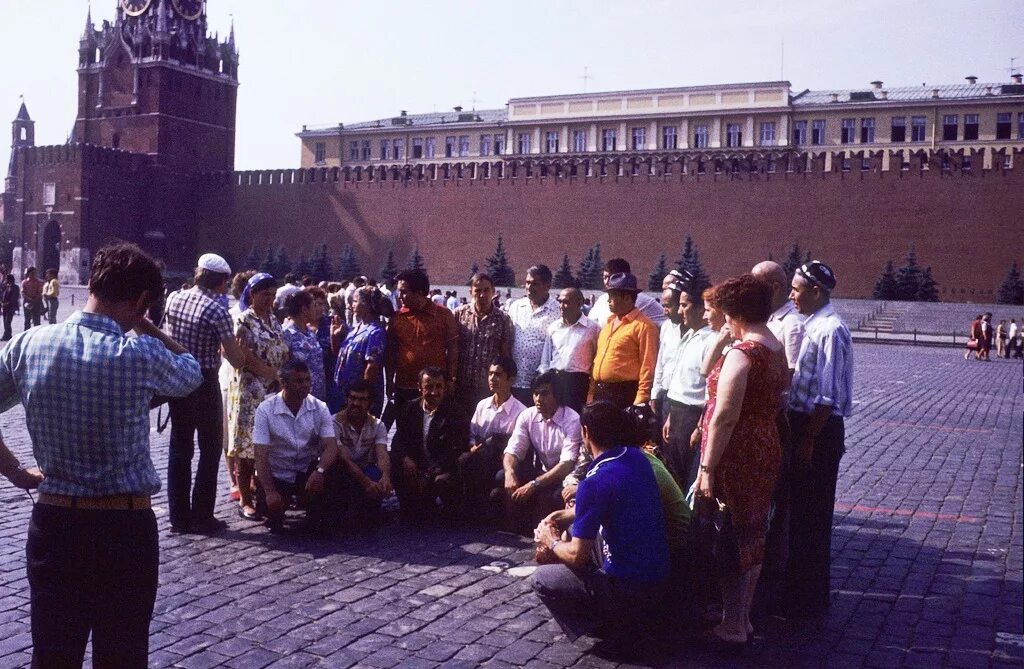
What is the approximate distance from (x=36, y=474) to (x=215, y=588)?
177 centimetres

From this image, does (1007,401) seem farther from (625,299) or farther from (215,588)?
(215,588)

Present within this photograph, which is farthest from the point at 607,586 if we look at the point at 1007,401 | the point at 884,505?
the point at 1007,401

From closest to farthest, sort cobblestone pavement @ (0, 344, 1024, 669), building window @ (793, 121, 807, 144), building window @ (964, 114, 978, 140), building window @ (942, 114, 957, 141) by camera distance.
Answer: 1. cobblestone pavement @ (0, 344, 1024, 669)
2. building window @ (964, 114, 978, 140)
3. building window @ (942, 114, 957, 141)
4. building window @ (793, 121, 807, 144)

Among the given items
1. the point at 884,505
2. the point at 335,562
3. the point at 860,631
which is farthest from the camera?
the point at 884,505

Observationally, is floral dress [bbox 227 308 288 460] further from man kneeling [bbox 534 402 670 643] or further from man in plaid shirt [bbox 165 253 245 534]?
man kneeling [bbox 534 402 670 643]

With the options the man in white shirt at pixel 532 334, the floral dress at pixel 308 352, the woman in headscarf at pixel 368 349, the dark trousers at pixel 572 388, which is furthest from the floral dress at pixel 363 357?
the dark trousers at pixel 572 388

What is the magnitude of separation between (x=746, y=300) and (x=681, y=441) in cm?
117

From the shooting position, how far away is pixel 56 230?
140 feet

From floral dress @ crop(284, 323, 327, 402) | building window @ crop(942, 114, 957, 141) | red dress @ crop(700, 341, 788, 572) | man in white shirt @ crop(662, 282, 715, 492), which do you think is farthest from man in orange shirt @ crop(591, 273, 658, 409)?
building window @ crop(942, 114, 957, 141)

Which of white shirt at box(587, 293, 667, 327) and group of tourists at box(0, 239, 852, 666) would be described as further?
white shirt at box(587, 293, 667, 327)

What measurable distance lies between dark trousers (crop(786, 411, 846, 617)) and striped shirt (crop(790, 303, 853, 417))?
0.07 m

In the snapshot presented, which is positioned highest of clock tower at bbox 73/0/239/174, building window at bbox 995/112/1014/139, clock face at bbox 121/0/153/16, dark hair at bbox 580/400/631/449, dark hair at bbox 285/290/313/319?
clock face at bbox 121/0/153/16

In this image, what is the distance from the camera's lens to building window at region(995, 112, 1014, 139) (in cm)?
4044

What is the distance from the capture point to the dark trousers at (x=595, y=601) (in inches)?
132
